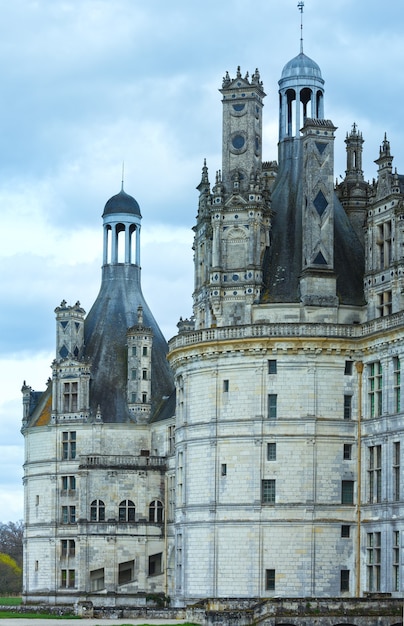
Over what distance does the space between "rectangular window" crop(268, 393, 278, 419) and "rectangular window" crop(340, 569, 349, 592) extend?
7.16 metres

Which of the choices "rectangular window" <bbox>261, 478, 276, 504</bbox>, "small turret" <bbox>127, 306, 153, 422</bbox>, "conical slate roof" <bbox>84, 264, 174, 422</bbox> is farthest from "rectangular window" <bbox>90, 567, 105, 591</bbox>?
"rectangular window" <bbox>261, 478, 276, 504</bbox>

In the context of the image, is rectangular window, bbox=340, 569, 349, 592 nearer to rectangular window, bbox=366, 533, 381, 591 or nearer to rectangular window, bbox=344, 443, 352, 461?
rectangular window, bbox=366, 533, 381, 591

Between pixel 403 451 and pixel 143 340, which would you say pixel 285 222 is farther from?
pixel 143 340

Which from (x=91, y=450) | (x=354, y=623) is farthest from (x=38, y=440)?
(x=354, y=623)

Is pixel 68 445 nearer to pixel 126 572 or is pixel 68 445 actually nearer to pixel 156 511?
pixel 156 511

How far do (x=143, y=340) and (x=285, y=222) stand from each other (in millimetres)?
19620

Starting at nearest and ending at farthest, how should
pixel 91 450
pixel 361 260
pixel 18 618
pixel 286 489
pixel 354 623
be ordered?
pixel 354 623 < pixel 18 618 < pixel 286 489 < pixel 361 260 < pixel 91 450

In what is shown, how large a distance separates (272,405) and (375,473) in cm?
539

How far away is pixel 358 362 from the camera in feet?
225

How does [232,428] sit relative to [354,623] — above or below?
above

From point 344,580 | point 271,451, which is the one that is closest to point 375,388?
point 271,451

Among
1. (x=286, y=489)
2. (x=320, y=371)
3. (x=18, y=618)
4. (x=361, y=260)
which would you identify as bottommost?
(x=18, y=618)

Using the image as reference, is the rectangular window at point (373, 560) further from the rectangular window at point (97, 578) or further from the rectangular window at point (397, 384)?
the rectangular window at point (97, 578)

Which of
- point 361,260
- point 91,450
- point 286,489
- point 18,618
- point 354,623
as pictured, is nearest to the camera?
point 354,623
